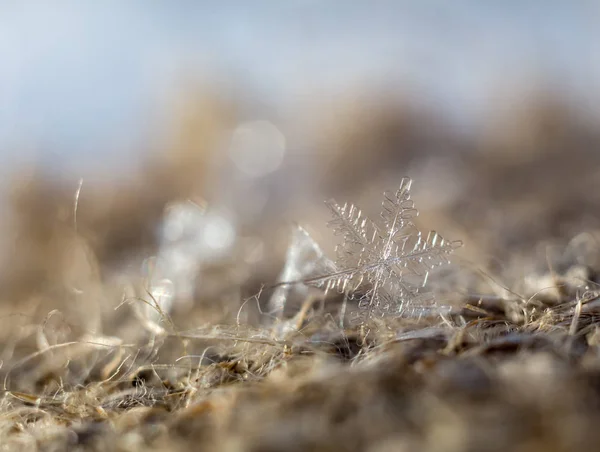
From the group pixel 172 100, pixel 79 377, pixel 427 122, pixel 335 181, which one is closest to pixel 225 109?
pixel 172 100

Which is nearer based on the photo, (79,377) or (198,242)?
(79,377)

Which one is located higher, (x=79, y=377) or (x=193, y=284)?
(x=79, y=377)

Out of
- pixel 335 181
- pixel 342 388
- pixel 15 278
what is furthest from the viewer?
pixel 335 181

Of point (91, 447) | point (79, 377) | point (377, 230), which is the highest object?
point (377, 230)

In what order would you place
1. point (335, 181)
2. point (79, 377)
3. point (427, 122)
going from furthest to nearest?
1. point (427, 122)
2. point (335, 181)
3. point (79, 377)

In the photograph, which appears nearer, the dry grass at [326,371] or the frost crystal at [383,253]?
the dry grass at [326,371]

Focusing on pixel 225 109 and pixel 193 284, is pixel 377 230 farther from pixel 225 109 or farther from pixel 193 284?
pixel 225 109

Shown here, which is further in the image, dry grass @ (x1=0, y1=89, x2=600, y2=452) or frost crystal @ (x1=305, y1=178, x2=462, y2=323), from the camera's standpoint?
frost crystal @ (x1=305, y1=178, x2=462, y2=323)

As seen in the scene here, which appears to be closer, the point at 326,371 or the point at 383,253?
the point at 326,371

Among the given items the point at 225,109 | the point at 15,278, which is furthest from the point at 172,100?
the point at 15,278
